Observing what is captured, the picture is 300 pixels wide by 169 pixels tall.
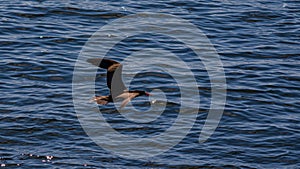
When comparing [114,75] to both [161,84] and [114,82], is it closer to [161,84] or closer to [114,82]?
[114,82]

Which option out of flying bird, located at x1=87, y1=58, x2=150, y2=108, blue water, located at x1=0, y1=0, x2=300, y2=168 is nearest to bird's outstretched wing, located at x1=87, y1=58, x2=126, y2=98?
flying bird, located at x1=87, y1=58, x2=150, y2=108

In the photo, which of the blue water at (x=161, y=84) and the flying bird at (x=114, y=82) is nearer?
the flying bird at (x=114, y=82)

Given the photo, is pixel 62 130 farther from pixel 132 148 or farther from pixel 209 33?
pixel 209 33

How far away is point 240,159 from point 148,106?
3219 mm

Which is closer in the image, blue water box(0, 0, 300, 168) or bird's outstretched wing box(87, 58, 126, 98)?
bird's outstretched wing box(87, 58, 126, 98)

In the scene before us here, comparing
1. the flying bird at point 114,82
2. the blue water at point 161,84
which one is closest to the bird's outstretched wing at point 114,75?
the flying bird at point 114,82

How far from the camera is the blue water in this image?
16.2m

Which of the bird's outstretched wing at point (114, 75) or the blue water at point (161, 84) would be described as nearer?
the bird's outstretched wing at point (114, 75)

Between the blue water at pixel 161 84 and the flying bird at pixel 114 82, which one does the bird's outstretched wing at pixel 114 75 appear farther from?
the blue water at pixel 161 84

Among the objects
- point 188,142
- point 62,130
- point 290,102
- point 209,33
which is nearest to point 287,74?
point 290,102

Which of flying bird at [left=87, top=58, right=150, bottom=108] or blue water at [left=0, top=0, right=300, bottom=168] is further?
blue water at [left=0, top=0, right=300, bottom=168]

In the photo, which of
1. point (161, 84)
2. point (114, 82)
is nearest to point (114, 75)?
point (114, 82)

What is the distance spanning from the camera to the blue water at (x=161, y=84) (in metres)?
16.2

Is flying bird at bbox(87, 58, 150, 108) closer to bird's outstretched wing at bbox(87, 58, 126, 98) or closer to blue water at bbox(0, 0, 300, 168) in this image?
bird's outstretched wing at bbox(87, 58, 126, 98)
